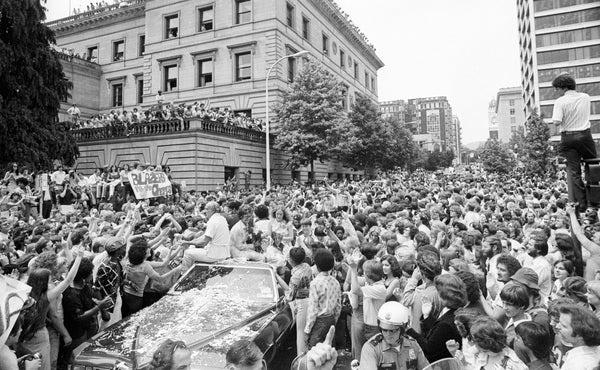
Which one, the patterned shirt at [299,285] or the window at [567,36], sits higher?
the window at [567,36]

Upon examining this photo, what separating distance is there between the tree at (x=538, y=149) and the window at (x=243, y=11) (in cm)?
3004

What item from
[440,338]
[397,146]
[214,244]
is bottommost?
[440,338]

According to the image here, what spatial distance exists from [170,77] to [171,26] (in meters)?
4.46

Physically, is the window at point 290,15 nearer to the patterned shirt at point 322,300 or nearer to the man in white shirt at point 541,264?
the man in white shirt at point 541,264

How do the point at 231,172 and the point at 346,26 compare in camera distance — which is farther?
the point at 346,26

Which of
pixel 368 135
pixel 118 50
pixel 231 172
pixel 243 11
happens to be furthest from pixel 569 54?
pixel 118 50

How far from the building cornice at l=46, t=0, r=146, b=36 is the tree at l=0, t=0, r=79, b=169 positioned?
20.0 m

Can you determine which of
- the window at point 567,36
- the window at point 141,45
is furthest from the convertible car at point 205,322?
the window at point 567,36

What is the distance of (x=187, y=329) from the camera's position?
474cm

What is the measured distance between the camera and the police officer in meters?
3.18

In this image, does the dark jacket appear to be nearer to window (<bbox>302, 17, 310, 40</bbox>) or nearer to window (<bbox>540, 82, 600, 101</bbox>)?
window (<bbox>302, 17, 310, 40</bbox>)

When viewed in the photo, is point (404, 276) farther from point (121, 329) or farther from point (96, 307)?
point (96, 307)

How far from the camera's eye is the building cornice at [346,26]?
41500 mm

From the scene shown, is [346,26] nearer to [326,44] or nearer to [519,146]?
[326,44]
